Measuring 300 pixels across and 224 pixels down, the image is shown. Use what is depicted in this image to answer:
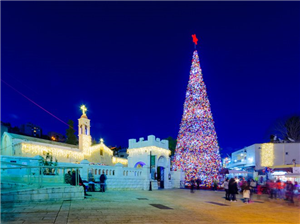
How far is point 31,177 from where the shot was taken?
495 inches

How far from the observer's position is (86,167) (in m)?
17.1

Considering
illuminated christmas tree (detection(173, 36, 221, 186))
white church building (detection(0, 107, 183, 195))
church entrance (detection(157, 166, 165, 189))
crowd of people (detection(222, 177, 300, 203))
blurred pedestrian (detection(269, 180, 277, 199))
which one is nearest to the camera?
crowd of people (detection(222, 177, 300, 203))

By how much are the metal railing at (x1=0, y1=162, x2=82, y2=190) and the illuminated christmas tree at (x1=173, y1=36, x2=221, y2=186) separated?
55.5 ft

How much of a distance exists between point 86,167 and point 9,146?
11945 mm

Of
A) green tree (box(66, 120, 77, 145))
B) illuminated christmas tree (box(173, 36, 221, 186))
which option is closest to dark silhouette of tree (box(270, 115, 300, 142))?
illuminated christmas tree (box(173, 36, 221, 186))

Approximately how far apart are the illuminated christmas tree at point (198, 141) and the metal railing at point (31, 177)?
16.9 metres

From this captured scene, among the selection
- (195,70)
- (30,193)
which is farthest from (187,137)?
(30,193)

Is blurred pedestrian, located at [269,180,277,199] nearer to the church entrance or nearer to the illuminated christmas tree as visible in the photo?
Answer: the illuminated christmas tree

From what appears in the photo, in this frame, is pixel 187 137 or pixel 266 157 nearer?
pixel 187 137

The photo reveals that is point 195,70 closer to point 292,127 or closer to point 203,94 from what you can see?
point 203,94

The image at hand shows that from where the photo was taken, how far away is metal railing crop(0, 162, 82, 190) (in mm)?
10891

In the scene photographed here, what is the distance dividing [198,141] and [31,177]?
68.0 feet

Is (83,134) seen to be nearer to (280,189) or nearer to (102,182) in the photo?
(102,182)

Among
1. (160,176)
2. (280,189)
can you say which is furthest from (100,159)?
(280,189)
